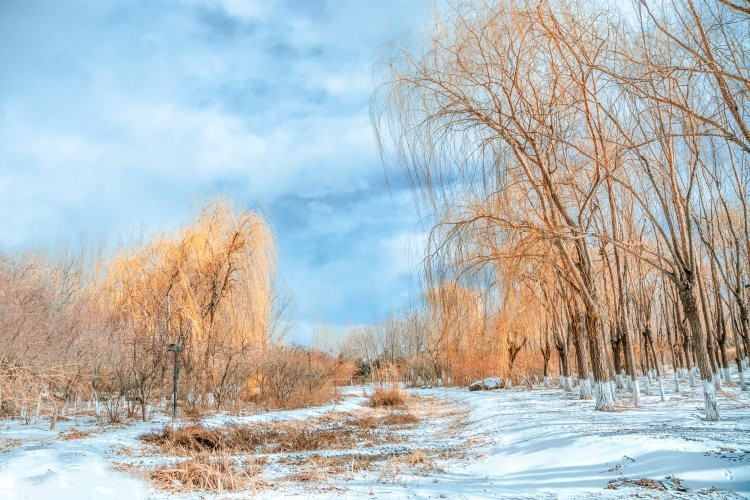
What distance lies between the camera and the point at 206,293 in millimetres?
18234

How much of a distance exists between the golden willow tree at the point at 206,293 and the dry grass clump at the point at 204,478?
10279mm

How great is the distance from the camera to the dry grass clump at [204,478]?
611 centimetres

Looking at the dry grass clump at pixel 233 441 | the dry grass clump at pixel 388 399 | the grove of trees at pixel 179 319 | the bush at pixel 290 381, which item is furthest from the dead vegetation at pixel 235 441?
the dry grass clump at pixel 388 399

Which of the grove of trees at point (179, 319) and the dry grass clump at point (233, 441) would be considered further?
the grove of trees at point (179, 319)

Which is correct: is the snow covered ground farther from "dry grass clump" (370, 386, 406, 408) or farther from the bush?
"dry grass clump" (370, 386, 406, 408)

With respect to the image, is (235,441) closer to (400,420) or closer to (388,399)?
(400,420)

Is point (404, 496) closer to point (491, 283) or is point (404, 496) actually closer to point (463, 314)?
point (463, 314)

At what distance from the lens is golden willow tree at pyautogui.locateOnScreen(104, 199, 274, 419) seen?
1725 centimetres

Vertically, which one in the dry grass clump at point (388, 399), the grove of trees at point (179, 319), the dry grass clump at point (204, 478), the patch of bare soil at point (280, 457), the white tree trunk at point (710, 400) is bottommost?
the dry grass clump at point (388, 399)

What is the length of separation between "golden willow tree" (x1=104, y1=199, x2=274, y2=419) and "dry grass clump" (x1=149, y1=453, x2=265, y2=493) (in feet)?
33.7

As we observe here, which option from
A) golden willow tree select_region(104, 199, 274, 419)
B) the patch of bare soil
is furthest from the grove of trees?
the patch of bare soil

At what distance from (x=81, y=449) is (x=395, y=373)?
1769 cm

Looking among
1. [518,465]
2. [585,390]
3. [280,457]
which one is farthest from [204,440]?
[585,390]

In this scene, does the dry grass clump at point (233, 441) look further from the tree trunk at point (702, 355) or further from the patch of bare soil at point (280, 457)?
the tree trunk at point (702, 355)
